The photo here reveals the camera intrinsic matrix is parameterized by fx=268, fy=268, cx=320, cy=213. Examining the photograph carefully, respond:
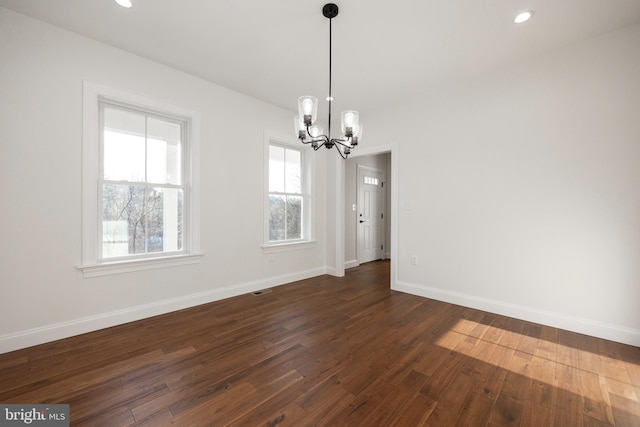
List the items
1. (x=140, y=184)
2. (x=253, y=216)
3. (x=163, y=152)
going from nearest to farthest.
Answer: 1. (x=140, y=184)
2. (x=163, y=152)
3. (x=253, y=216)

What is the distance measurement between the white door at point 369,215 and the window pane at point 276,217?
2.00 m

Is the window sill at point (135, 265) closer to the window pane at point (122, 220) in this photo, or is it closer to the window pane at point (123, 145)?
the window pane at point (122, 220)

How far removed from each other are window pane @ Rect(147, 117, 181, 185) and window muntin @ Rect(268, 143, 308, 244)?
137cm

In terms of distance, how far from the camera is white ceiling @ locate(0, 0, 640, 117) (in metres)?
2.23

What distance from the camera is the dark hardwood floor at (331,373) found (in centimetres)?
160

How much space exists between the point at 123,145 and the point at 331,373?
3.13 m

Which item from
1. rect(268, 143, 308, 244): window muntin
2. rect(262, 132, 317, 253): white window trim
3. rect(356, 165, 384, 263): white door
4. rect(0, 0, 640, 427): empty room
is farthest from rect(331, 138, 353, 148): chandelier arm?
rect(356, 165, 384, 263): white door

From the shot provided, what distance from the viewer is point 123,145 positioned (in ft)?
9.72

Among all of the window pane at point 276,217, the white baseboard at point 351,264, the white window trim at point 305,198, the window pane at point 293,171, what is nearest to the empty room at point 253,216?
the white window trim at point 305,198

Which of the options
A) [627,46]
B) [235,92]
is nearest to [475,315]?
[627,46]

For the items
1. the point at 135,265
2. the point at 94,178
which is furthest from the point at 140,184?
the point at 135,265

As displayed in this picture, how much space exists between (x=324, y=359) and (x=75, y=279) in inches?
98.6

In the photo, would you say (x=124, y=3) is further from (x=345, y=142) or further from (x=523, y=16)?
(x=523, y=16)

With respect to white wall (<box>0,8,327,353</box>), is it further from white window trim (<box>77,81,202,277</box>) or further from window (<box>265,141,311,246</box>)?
window (<box>265,141,311,246</box>)
